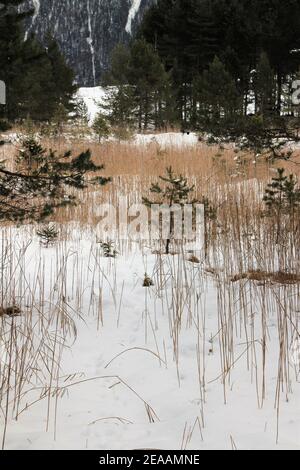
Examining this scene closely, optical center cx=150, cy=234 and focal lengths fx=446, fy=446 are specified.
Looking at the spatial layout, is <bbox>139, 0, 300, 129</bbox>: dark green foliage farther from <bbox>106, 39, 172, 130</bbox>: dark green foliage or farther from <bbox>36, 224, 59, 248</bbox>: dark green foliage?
<bbox>36, 224, 59, 248</bbox>: dark green foliage

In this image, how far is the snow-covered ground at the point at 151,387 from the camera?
153 cm

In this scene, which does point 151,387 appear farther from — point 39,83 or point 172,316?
point 39,83

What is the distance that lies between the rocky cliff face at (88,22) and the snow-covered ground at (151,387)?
326ft

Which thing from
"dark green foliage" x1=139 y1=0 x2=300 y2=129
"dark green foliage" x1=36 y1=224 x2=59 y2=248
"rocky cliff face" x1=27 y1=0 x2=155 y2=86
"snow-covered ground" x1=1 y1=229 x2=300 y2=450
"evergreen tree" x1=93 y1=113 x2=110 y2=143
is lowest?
"snow-covered ground" x1=1 y1=229 x2=300 y2=450

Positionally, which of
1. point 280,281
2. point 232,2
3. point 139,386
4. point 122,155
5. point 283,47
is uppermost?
point 232,2

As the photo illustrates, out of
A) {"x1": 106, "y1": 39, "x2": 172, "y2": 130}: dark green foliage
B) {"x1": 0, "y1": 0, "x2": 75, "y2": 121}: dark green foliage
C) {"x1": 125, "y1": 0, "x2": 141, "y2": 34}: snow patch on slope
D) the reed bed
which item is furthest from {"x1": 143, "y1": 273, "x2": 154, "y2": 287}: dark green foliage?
{"x1": 125, "y1": 0, "x2": 141, "y2": 34}: snow patch on slope

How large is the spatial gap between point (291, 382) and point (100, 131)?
9.51 m

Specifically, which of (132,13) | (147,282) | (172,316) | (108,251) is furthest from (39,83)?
(132,13)

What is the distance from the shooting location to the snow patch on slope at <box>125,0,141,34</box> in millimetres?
98250

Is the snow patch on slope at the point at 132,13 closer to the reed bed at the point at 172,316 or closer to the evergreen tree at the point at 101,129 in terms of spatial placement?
the evergreen tree at the point at 101,129

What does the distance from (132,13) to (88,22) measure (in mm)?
10136
